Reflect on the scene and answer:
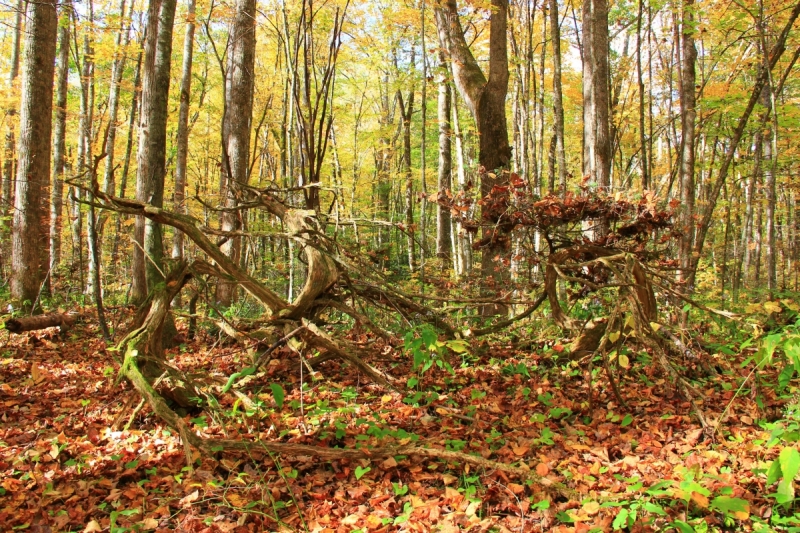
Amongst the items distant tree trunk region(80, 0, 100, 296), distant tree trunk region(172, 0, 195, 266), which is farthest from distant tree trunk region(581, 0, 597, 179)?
distant tree trunk region(80, 0, 100, 296)

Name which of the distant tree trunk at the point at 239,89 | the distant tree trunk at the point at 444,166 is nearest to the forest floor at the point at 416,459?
the distant tree trunk at the point at 239,89

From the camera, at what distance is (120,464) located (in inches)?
124

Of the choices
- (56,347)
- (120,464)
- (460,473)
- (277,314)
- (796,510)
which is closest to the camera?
(796,510)

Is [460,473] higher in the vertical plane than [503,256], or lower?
lower

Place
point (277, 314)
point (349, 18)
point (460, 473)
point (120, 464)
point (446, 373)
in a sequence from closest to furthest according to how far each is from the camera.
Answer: point (460, 473)
point (120, 464)
point (277, 314)
point (446, 373)
point (349, 18)

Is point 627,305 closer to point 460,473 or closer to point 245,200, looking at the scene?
point 460,473

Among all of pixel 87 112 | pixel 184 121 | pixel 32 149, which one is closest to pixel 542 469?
pixel 32 149

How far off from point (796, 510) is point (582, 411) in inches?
62.7

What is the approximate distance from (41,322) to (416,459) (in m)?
6.25

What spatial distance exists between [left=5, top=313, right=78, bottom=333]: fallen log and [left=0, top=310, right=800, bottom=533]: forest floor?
200 centimetres

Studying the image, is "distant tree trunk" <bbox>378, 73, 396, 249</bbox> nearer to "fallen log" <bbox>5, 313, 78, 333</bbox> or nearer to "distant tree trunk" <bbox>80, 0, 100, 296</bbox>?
"distant tree trunk" <bbox>80, 0, 100, 296</bbox>

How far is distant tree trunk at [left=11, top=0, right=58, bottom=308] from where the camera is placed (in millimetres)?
7250

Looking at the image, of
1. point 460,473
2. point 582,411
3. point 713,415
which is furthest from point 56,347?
point 713,415

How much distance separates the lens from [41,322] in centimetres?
663
